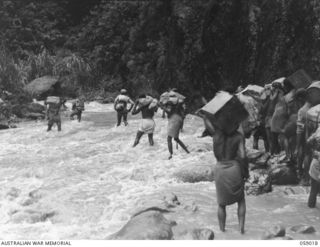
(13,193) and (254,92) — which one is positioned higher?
(254,92)

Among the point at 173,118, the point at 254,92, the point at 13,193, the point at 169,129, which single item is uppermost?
the point at 254,92

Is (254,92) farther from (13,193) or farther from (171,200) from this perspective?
(13,193)

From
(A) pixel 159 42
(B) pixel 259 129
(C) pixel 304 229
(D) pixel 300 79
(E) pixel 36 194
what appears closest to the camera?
(C) pixel 304 229

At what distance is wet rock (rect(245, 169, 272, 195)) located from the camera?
25.3 ft

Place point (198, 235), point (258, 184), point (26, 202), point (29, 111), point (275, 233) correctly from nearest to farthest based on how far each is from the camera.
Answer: point (275, 233), point (198, 235), point (258, 184), point (26, 202), point (29, 111)

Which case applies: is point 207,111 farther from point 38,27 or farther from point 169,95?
point 38,27

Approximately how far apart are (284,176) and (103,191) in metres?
2.82

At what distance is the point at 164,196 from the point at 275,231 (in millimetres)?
2385

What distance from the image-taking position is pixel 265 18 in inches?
619

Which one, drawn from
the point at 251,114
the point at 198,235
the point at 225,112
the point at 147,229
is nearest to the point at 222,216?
the point at 198,235

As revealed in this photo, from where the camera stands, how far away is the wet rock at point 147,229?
18.2 ft

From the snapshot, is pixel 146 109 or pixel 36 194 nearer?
pixel 36 194

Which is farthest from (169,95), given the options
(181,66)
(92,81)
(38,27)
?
(38,27)

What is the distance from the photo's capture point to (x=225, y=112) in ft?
17.6
